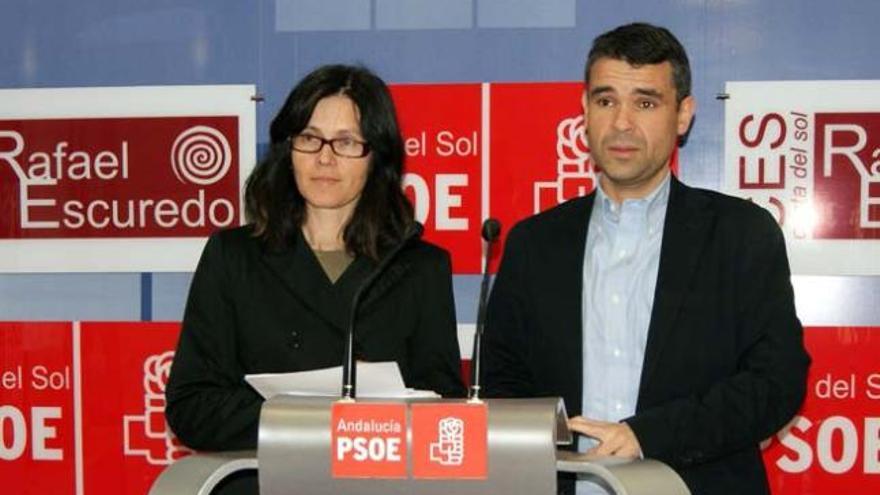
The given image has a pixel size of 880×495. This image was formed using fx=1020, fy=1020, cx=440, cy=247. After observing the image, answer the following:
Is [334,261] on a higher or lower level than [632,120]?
lower

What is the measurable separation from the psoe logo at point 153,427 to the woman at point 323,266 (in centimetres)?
98

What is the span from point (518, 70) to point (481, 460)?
162 centimetres

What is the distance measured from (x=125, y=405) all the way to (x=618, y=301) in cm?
158

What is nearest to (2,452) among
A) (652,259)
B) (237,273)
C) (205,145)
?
(205,145)

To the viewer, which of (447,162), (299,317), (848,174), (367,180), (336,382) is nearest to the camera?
(336,382)

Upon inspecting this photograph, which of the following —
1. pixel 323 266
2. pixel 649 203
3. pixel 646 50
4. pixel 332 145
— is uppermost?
pixel 646 50

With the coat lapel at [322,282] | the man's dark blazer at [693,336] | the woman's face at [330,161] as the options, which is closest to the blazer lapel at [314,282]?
the coat lapel at [322,282]

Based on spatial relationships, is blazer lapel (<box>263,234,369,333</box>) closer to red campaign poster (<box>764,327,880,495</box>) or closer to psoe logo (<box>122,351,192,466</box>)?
psoe logo (<box>122,351,192,466</box>)

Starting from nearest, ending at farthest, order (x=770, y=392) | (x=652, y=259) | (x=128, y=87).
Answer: (x=770, y=392) < (x=652, y=259) < (x=128, y=87)

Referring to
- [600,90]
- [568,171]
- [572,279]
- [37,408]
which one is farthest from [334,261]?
[37,408]

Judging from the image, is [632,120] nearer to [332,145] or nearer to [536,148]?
[332,145]

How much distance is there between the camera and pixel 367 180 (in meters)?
1.97

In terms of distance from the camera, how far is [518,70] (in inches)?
104

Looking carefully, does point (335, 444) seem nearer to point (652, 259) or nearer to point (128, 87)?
point (652, 259)
